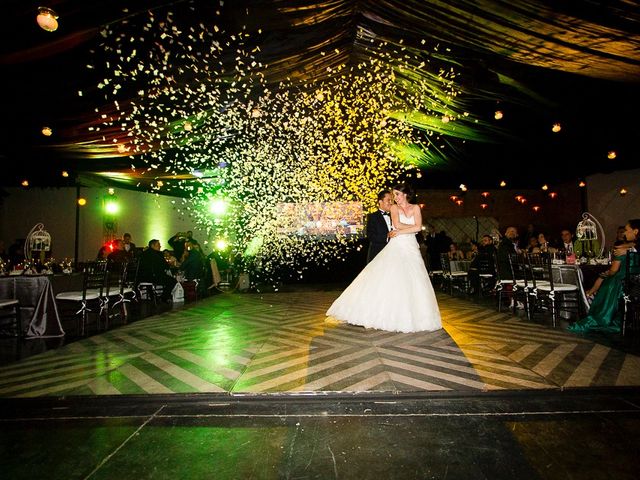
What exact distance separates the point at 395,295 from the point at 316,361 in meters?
1.51

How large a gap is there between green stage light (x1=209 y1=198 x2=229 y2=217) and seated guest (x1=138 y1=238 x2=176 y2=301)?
407 cm

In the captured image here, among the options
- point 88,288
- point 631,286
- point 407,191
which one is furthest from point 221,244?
point 631,286

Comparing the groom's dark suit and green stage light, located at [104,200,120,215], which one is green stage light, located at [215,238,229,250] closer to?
green stage light, located at [104,200,120,215]

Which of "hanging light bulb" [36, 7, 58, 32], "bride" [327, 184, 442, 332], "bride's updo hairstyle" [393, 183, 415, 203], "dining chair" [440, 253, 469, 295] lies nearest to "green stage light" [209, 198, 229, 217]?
"dining chair" [440, 253, 469, 295]

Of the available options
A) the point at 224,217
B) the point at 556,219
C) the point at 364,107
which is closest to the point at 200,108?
the point at 364,107

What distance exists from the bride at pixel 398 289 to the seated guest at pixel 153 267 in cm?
445

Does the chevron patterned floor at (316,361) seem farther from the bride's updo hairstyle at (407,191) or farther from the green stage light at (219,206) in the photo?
the green stage light at (219,206)

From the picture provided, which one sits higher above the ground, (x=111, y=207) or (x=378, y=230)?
(x=111, y=207)

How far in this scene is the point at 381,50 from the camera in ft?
15.1

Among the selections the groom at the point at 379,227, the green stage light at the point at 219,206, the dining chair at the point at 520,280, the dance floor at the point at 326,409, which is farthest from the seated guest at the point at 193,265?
the dining chair at the point at 520,280

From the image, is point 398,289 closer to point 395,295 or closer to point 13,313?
point 395,295

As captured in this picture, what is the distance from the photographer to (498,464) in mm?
1589

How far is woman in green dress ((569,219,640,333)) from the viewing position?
13.5ft

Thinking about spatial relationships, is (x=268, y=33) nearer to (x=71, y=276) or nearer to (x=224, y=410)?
(x=224, y=410)
